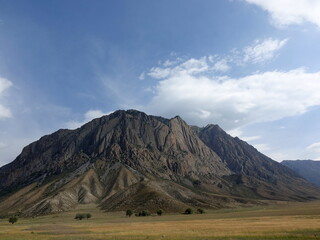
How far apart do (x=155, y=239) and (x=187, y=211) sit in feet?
495

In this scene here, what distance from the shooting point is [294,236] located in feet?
161

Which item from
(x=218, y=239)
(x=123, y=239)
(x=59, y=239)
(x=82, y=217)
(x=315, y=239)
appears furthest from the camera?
(x=82, y=217)

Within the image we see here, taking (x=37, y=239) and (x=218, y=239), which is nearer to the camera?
(x=218, y=239)

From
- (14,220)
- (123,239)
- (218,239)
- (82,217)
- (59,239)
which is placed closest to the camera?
(218,239)

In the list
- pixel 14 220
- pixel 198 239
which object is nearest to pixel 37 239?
pixel 198 239

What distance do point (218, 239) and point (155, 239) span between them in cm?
979

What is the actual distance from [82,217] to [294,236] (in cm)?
16133

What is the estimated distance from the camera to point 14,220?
178875mm

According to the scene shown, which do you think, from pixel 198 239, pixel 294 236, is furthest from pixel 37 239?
pixel 294 236

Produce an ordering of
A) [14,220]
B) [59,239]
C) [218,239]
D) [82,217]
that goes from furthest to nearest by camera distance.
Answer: [82,217] → [14,220] → [59,239] → [218,239]

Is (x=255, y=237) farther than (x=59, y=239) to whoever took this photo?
No

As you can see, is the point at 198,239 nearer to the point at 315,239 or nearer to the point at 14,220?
the point at 315,239

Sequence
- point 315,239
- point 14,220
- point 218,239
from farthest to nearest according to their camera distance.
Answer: point 14,220
point 218,239
point 315,239

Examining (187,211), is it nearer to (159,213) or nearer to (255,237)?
(159,213)
